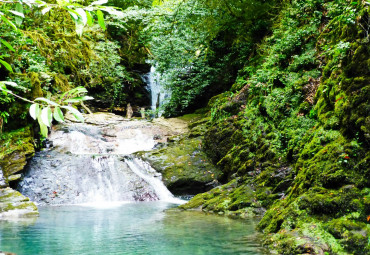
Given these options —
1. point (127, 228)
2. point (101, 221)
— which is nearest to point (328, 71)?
point (127, 228)

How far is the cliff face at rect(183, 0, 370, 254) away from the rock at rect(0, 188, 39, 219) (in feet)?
13.1

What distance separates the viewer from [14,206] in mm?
7457

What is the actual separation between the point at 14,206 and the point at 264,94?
760cm

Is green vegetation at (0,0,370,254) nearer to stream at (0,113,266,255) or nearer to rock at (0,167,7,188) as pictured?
stream at (0,113,266,255)

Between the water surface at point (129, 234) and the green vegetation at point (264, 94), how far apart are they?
2.14 feet

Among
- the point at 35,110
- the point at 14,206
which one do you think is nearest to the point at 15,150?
the point at 14,206

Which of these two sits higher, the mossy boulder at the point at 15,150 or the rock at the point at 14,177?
the mossy boulder at the point at 15,150

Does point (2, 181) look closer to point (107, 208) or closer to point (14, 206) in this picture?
point (14, 206)

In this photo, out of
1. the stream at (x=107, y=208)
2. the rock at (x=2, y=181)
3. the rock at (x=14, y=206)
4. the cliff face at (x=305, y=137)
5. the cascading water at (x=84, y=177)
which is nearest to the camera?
the cliff face at (x=305, y=137)

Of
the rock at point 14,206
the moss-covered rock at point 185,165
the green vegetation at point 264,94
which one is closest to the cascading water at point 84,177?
the moss-covered rock at point 185,165

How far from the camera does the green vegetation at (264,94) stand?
442 centimetres

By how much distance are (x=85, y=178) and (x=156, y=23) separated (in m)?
7.92

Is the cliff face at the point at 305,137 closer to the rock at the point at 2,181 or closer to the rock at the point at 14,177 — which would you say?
the rock at the point at 2,181

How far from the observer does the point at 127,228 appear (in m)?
5.99
